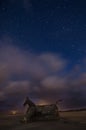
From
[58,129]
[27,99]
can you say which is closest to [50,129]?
[58,129]

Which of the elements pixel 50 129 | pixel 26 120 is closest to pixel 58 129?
pixel 50 129

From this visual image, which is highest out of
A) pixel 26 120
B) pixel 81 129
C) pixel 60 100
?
pixel 60 100

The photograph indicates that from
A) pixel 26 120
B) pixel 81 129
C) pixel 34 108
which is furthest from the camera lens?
pixel 34 108

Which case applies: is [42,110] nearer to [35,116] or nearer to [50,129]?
[35,116]

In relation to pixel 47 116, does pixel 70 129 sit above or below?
below

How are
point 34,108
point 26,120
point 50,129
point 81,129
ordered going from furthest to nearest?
point 34,108
point 26,120
point 50,129
point 81,129

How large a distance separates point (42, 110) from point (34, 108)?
6.77 ft

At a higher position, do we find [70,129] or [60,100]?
[60,100]

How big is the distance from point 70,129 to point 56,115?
25722 millimetres

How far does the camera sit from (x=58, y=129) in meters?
24.5

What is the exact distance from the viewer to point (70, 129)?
2375 centimetres

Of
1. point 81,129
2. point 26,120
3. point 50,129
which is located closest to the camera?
point 81,129

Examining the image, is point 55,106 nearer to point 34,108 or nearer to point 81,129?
point 34,108

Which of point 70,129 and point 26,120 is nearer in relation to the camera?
point 70,129
